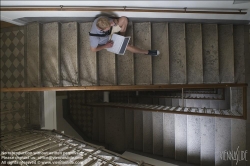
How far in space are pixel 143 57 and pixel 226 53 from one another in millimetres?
1357

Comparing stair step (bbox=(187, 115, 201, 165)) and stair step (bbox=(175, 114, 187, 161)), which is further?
stair step (bbox=(175, 114, 187, 161))

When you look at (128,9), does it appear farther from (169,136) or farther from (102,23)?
(169,136)

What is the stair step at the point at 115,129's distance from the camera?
4.31 metres

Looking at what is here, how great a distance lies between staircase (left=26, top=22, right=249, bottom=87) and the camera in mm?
2711

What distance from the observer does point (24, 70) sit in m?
2.80

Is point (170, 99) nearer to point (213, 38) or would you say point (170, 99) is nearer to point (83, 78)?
point (213, 38)

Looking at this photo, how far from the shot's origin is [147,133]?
408 centimetres

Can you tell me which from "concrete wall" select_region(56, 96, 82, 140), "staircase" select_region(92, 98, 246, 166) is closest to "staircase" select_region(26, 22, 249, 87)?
"staircase" select_region(92, 98, 246, 166)

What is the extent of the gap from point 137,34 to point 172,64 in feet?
2.50

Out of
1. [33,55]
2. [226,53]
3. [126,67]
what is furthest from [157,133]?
[33,55]

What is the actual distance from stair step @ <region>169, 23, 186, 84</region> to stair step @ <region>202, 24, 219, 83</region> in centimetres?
36

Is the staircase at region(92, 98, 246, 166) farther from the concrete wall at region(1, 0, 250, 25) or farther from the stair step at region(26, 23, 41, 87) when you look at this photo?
the stair step at region(26, 23, 41, 87)

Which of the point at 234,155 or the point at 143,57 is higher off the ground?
the point at 143,57

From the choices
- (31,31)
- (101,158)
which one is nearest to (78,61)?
(31,31)
